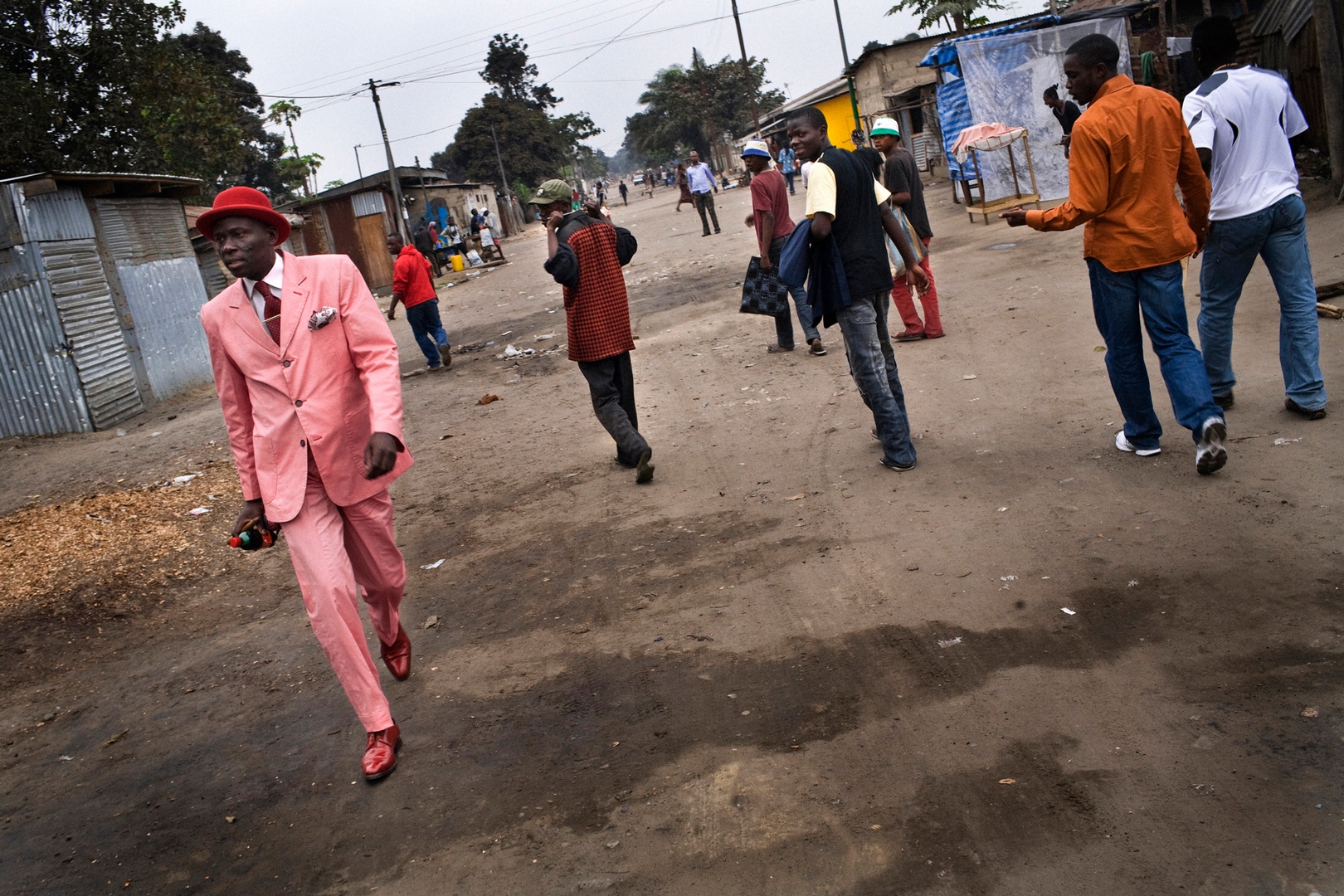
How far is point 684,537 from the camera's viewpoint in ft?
17.2

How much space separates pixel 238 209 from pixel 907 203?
6.12 metres

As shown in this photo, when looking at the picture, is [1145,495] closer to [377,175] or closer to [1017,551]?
[1017,551]

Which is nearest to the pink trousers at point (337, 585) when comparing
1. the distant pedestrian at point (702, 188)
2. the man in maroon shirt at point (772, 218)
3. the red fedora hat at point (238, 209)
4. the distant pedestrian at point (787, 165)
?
the red fedora hat at point (238, 209)

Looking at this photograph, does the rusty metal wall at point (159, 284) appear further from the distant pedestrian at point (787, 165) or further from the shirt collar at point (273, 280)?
the distant pedestrian at point (787, 165)

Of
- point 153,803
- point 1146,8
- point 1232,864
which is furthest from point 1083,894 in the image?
point 1146,8

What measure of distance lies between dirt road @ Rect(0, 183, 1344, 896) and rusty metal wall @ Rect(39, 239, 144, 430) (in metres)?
6.28

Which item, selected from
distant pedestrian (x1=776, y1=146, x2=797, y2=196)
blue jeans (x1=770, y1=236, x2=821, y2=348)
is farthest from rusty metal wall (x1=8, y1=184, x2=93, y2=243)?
distant pedestrian (x1=776, y1=146, x2=797, y2=196)

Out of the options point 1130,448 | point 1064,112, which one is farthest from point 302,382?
point 1064,112

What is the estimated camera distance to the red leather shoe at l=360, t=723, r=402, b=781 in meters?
3.41

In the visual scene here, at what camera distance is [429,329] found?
1241 cm

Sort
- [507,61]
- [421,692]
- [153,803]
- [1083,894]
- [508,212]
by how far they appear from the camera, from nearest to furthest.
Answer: [1083,894], [153,803], [421,692], [508,212], [507,61]

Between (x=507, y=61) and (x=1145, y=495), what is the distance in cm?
7238

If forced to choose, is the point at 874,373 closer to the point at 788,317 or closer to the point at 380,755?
the point at 380,755

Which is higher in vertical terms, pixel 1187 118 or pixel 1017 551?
pixel 1187 118
